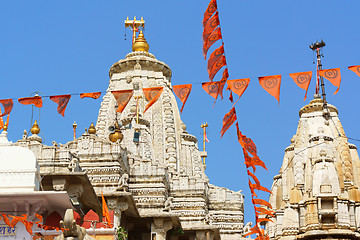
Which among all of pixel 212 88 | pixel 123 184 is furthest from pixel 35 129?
pixel 212 88

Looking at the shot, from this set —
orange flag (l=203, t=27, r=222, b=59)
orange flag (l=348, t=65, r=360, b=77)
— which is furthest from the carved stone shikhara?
orange flag (l=348, t=65, r=360, b=77)

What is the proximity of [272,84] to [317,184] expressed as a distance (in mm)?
23920

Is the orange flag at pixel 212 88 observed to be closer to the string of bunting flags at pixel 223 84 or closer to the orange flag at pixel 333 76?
the string of bunting flags at pixel 223 84

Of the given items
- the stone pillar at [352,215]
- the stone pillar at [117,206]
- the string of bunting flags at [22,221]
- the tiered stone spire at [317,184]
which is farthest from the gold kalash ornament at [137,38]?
the string of bunting flags at [22,221]

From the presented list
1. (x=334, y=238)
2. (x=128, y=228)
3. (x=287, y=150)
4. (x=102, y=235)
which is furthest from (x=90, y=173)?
(x=287, y=150)

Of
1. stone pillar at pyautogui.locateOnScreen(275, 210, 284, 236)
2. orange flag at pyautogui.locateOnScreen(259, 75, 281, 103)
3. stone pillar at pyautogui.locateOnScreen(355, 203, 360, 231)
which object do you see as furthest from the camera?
stone pillar at pyautogui.locateOnScreen(275, 210, 284, 236)

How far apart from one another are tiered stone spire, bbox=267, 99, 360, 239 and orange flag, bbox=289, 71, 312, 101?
2247 cm

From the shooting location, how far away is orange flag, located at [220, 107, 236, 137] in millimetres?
27703

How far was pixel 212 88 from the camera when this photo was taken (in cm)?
2852

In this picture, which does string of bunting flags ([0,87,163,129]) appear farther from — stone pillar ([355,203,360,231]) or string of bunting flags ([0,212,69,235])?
stone pillar ([355,203,360,231])

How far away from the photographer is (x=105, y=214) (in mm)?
30719

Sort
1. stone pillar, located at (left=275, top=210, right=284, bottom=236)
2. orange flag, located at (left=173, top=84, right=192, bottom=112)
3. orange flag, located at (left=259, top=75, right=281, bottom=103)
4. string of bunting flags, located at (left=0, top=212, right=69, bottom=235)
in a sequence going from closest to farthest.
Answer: string of bunting flags, located at (left=0, top=212, right=69, bottom=235), orange flag, located at (left=259, top=75, right=281, bottom=103), orange flag, located at (left=173, top=84, right=192, bottom=112), stone pillar, located at (left=275, top=210, right=284, bottom=236)

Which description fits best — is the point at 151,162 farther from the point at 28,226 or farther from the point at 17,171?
the point at 28,226

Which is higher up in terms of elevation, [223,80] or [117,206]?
[223,80]
